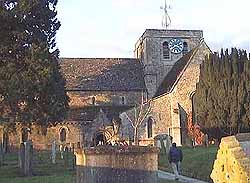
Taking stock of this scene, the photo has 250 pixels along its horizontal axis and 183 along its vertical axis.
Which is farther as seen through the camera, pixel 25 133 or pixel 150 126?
pixel 150 126

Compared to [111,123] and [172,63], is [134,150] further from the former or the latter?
[172,63]

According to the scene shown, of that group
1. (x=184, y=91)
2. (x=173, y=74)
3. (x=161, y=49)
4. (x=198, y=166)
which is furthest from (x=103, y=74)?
(x=198, y=166)

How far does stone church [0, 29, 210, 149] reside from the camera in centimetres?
4062

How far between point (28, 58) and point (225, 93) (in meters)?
13.4

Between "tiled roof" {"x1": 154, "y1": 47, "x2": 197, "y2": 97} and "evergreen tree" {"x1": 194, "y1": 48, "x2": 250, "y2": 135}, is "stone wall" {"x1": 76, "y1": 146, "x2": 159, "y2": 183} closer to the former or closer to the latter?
"evergreen tree" {"x1": 194, "y1": 48, "x2": 250, "y2": 135}

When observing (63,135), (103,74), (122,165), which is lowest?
(122,165)

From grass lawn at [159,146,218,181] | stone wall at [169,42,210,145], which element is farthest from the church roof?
grass lawn at [159,146,218,181]

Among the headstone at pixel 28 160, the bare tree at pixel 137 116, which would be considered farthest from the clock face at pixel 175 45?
the headstone at pixel 28 160

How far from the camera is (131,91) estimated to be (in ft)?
149

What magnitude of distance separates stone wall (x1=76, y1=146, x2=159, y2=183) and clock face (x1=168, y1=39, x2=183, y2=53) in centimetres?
4203

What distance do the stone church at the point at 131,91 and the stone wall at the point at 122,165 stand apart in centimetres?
3153

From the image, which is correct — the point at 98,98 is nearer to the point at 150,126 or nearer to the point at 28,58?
the point at 150,126

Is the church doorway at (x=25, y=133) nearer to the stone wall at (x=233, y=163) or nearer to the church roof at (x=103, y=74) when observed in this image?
the church roof at (x=103, y=74)

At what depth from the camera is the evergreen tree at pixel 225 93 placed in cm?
3066
